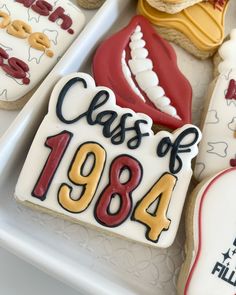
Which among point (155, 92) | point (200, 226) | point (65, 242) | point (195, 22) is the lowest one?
point (65, 242)

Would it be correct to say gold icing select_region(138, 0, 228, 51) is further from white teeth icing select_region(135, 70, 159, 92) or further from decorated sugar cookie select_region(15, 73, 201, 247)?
decorated sugar cookie select_region(15, 73, 201, 247)

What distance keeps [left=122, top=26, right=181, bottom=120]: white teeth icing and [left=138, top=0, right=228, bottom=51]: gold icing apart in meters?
0.05

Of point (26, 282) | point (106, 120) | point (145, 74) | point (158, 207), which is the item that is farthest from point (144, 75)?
point (26, 282)

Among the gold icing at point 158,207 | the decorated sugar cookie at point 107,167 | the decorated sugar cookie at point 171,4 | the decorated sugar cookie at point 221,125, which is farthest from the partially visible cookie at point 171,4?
the gold icing at point 158,207

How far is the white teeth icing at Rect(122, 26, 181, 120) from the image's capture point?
83 centimetres

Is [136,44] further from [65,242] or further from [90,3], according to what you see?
[65,242]

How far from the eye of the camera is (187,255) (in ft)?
2.41

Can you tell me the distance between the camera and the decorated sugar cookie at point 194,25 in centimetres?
90

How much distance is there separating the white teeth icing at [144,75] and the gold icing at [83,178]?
144 mm

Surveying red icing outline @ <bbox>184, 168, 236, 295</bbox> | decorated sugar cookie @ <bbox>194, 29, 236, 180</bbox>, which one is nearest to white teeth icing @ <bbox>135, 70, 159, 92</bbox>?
decorated sugar cookie @ <bbox>194, 29, 236, 180</bbox>

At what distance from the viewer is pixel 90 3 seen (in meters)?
0.95

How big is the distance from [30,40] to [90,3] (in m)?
0.16

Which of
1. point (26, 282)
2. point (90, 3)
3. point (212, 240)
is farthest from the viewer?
point (90, 3)

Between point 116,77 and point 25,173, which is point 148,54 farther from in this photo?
point 25,173
